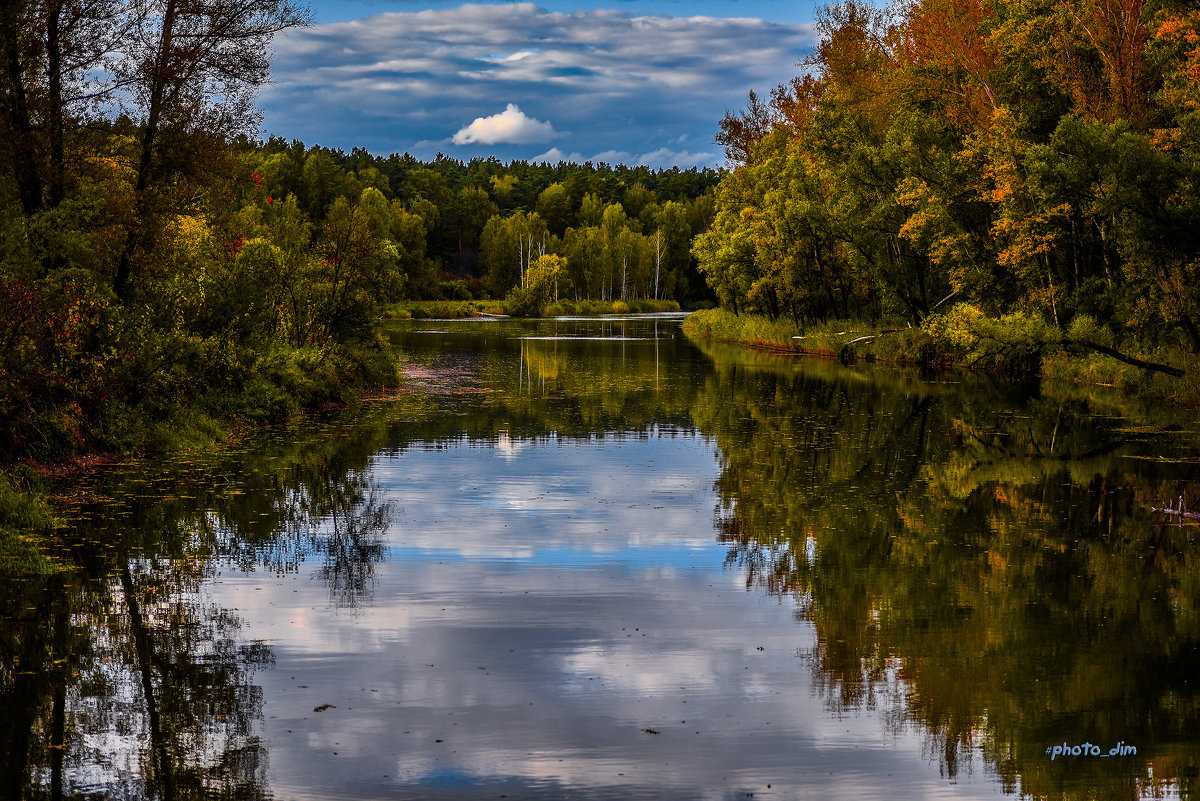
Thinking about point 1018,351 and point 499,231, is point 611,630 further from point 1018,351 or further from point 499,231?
point 499,231

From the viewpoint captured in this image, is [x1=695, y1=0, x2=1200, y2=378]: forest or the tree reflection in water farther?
[x1=695, y1=0, x2=1200, y2=378]: forest

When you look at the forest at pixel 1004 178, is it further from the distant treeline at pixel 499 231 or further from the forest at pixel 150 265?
the distant treeline at pixel 499 231

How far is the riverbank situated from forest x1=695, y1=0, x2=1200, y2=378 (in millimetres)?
160

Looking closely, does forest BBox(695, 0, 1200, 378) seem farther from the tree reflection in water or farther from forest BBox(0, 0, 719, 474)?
forest BBox(0, 0, 719, 474)

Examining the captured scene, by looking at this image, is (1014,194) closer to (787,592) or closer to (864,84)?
(864,84)

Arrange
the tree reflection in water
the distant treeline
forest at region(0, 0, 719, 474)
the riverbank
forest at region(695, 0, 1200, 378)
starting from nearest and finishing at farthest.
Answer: the tree reflection in water, forest at region(0, 0, 719, 474), forest at region(695, 0, 1200, 378), the riverbank, the distant treeline

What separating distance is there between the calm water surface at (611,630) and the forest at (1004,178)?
8.85 m

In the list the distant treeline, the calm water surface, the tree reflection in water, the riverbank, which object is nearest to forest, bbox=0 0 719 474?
the calm water surface

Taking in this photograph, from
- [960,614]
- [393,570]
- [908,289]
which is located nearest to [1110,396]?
[908,289]

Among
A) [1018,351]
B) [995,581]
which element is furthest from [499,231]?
[995,581]

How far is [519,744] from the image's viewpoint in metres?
7.57

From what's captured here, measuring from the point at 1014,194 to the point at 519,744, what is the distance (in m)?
29.3

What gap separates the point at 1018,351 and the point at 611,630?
Answer: 26.9 meters

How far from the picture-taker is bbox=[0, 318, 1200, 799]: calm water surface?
23.9ft
